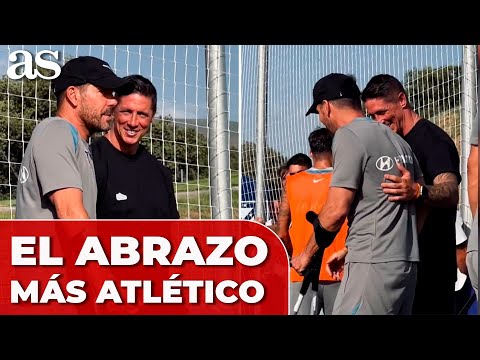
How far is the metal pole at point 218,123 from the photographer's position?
19.8 ft

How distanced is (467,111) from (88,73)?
190 centimetres

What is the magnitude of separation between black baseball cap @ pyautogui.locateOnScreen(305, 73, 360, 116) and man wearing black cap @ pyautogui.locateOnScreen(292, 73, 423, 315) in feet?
0.52

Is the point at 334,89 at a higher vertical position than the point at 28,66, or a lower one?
lower

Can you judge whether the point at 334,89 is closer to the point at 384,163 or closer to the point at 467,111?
the point at 384,163

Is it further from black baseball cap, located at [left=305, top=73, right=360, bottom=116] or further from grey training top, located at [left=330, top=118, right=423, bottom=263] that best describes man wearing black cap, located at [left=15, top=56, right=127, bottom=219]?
grey training top, located at [left=330, top=118, right=423, bottom=263]

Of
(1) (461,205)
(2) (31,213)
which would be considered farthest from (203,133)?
(1) (461,205)

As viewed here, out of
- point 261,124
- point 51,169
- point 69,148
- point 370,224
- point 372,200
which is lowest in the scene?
point 370,224

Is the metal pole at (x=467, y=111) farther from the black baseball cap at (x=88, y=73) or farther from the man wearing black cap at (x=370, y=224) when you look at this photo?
the black baseball cap at (x=88, y=73)

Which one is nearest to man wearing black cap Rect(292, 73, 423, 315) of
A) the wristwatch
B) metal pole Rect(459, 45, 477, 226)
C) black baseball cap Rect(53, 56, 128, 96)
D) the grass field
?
the wristwatch

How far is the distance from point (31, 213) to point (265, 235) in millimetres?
1153

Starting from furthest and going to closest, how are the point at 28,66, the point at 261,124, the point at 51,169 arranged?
the point at 261,124, the point at 28,66, the point at 51,169

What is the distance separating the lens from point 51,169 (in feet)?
19.0

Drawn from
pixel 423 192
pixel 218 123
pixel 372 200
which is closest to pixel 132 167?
pixel 218 123

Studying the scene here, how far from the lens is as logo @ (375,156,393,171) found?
19.1 ft
